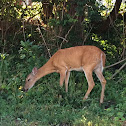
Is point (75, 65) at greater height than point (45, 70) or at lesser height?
greater

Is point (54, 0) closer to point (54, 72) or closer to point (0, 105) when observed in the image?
point (54, 72)

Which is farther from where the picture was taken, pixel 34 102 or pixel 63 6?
pixel 63 6

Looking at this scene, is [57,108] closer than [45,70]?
Yes

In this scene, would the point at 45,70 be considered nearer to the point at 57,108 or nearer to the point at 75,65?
the point at 75,65

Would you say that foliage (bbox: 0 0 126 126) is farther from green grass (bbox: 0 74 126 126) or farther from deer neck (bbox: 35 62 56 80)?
deer neck (bbox: 35 62 56 80)

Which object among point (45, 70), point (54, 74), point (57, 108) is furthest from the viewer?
point (54, 74)

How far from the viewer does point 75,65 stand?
797 centimetres

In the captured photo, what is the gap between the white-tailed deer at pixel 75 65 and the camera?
764cm

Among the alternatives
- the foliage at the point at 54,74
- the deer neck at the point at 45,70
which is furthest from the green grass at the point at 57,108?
the deer neck at the point at 45,70

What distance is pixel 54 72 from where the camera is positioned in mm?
8812

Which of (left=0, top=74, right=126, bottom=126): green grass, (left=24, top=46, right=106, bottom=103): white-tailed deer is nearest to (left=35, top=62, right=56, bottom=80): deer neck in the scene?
(left=24, top=46, right=106, bottom=103): white-tailed deer

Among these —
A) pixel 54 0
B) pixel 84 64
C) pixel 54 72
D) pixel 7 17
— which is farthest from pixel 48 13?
pixel 84 64

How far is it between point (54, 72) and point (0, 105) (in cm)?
259

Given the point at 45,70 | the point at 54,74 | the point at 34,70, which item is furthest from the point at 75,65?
the point at 34,70
